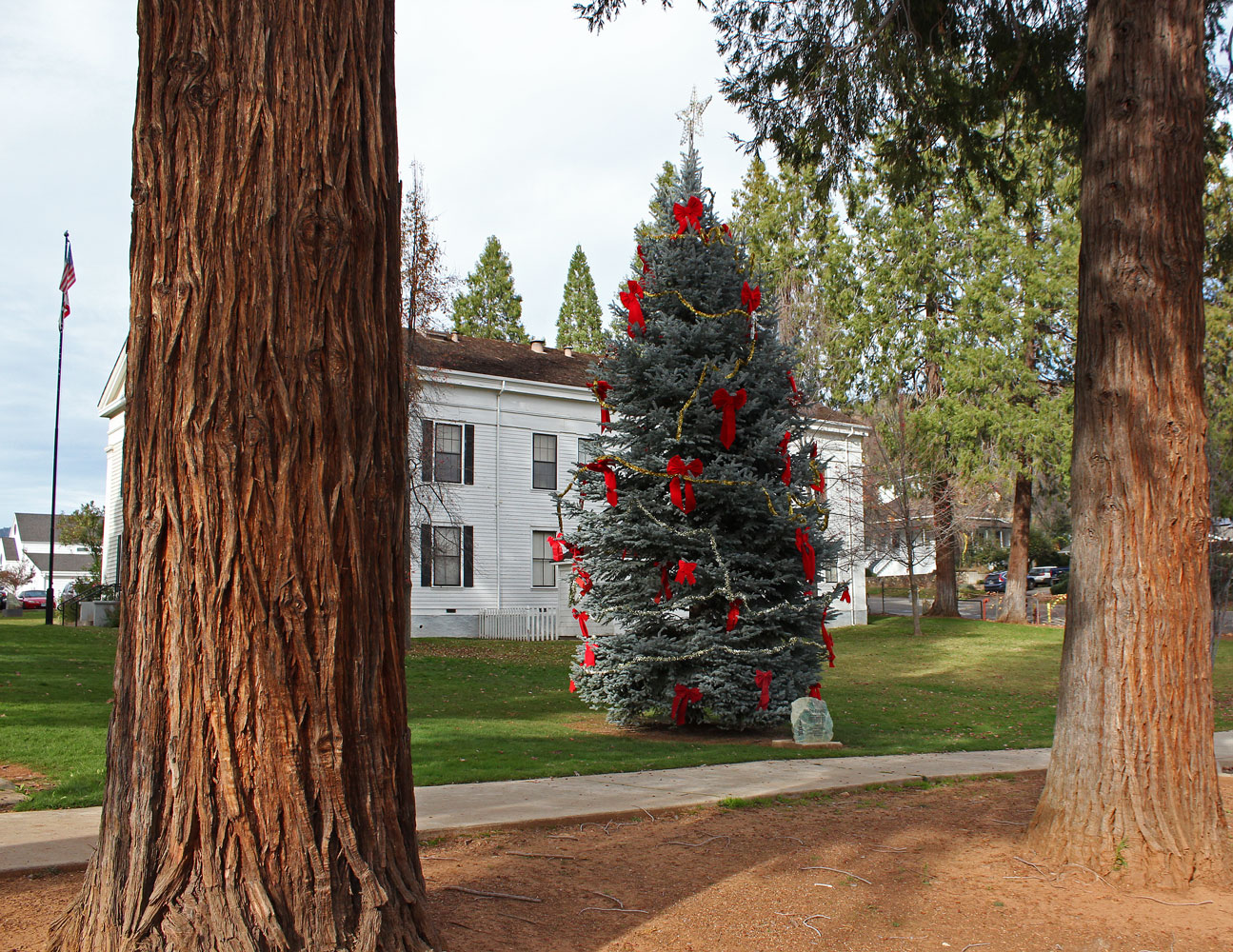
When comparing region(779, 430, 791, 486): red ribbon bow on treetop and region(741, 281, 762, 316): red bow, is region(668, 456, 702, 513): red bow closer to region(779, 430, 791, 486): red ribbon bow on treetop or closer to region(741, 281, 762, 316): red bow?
region(779, 430, 791, 486): red ribbon bow on treetop

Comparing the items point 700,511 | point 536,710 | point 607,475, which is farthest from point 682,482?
point 536,710

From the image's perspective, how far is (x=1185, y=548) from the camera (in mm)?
5434

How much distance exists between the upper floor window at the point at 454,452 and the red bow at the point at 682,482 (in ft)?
55.6

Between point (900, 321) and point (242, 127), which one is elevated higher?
point (900, 321)

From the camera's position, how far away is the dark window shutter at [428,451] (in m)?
25.5

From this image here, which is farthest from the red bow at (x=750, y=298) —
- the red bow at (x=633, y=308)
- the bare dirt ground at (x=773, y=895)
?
the bare dirt ground at (x=773, y=895)

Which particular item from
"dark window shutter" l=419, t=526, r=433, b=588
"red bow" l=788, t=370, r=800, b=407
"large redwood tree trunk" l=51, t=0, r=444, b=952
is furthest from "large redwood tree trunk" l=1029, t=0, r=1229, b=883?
"dark window shutter" l=419, t=526, r=433, b=588

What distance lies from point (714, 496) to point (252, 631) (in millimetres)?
8501

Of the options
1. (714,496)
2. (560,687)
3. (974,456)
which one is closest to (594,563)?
(714,496)

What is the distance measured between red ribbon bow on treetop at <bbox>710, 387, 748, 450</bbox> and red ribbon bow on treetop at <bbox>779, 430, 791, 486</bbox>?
658 mm

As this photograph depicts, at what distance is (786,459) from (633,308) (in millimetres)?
2462

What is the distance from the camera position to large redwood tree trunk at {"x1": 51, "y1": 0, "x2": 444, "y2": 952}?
10.5 ft

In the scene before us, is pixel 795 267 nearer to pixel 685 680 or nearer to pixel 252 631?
pixel 685 680

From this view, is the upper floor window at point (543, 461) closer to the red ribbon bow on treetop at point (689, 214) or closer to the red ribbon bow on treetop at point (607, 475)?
the red ribbon bow on treetop at point (607, 475)
